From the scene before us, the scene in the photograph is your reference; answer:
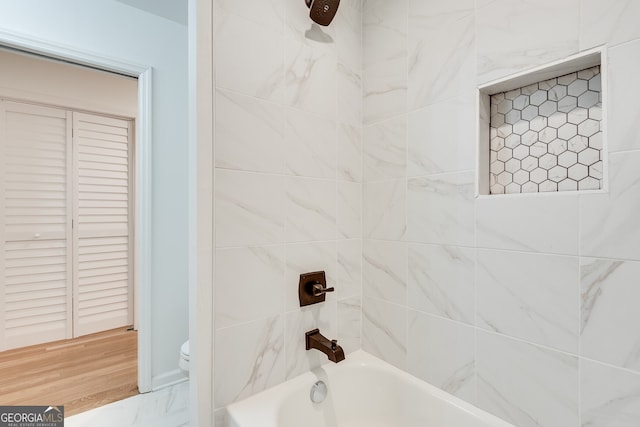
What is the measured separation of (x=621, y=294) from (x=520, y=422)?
0.51 meters

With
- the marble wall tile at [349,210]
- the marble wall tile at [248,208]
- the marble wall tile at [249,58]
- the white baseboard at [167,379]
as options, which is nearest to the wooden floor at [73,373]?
the white baseboard at [167,379]

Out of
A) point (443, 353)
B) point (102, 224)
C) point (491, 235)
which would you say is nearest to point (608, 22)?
point (491, 235)

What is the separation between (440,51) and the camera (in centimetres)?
116

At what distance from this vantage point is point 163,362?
2.08 m

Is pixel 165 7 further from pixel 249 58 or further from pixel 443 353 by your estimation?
pixel 443 353

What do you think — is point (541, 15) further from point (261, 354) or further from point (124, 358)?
point (124, 358)

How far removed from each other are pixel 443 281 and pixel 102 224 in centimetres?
315

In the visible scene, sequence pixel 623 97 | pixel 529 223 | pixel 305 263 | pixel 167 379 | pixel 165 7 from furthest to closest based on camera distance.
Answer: pixel 167 379
pixel 165 7
pixel 305 263
pixel 529 223
pixel 623 97

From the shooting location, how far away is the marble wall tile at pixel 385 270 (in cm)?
130

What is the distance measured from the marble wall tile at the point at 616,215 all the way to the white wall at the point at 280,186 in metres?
0.85

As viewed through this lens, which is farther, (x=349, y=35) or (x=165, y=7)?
(x=165, y=7)

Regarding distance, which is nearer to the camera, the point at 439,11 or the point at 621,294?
the point at 621,294

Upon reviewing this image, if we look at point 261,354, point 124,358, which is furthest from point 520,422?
point 124,358

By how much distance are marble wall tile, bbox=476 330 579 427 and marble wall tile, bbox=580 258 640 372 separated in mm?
85
